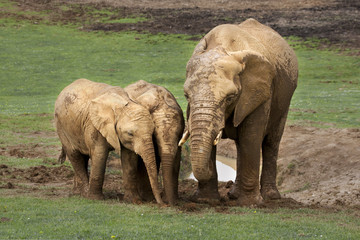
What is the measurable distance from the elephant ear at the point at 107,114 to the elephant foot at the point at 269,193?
3745 mm

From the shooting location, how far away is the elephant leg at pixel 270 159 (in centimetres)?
1424

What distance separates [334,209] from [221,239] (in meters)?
4.11

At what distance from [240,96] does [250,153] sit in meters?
1.31

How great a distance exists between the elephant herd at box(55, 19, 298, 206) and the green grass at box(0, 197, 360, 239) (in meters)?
0.89

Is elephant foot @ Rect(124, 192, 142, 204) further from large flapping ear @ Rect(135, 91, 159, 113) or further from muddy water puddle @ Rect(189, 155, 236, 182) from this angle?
muddy water puddle @ Rect(189, 155, 236, 182)

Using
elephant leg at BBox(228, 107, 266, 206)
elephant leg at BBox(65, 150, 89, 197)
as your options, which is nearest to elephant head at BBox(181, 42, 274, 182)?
elephant leg at BBox(228, 107, 266, 206)

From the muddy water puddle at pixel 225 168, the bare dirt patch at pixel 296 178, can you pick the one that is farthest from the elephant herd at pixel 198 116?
the muddy water puddle at pixel 225 168

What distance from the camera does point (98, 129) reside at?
12.6 m

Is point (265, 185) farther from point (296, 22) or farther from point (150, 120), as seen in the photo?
point (296, 22)

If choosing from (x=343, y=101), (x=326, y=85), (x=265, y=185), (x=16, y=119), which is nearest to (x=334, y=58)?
(x=326, y=85)

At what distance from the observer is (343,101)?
95.9ft

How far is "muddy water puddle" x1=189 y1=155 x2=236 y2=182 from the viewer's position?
1994cm

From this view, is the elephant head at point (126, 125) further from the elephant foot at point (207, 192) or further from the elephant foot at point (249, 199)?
the elephant foot at point (249, 199)

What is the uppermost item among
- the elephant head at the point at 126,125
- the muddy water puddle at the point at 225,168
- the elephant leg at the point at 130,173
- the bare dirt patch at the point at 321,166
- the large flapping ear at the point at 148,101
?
the large flapping ear at the point at 148,101
